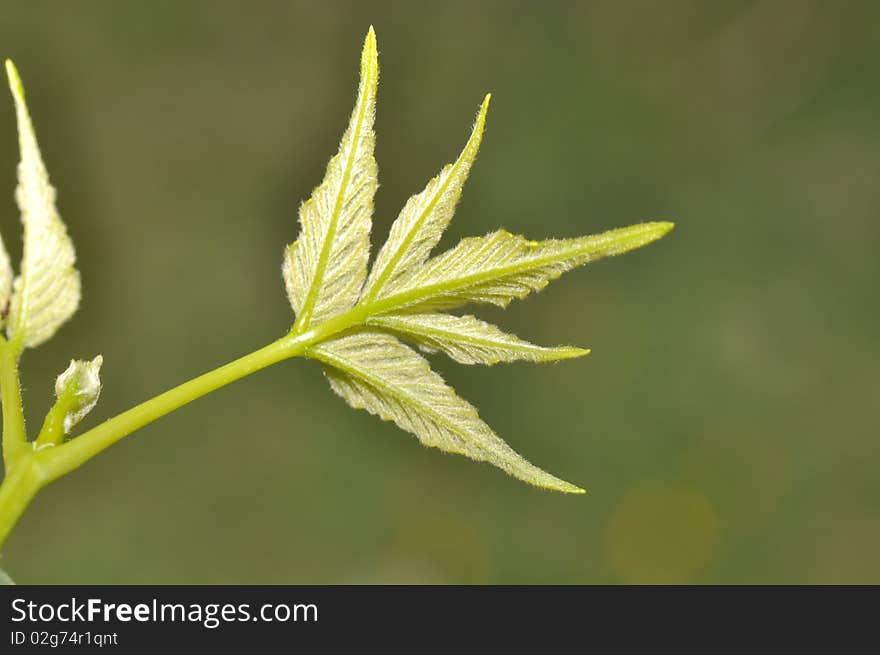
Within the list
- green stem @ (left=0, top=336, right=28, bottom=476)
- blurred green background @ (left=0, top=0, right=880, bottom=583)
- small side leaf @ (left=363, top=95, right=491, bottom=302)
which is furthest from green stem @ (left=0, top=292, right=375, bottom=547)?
blurred green background @ (left=0, top=0, right=880, bottom=583)

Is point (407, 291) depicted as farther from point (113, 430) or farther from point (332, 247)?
point (113, 430)

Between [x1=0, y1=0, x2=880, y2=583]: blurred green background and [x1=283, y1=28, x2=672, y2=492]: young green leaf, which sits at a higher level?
[x1=0, y1=0, x2=880, y2=583]: blurred green background

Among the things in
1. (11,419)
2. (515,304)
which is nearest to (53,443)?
(11,419)

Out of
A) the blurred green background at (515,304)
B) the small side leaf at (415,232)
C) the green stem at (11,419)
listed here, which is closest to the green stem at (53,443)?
the green stem at (11,419)

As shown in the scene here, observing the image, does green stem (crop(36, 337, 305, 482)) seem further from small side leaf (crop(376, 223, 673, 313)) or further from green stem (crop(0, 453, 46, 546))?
small side leaf (crop(376, 223, 673, 313))

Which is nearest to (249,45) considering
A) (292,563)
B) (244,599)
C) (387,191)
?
(387,191)

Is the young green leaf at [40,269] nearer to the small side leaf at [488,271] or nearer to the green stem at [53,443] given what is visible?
the green stem at [53,443]
